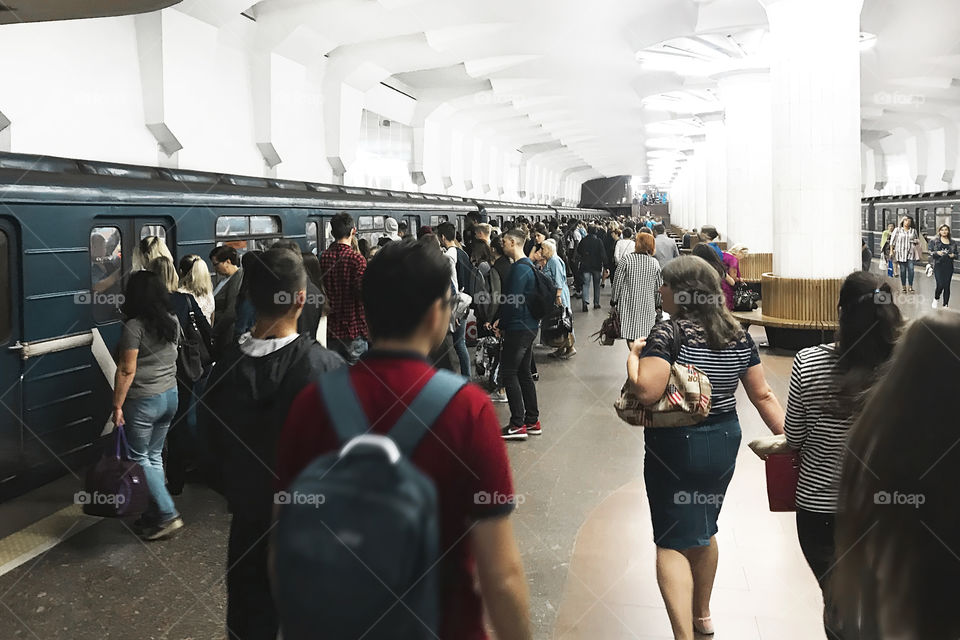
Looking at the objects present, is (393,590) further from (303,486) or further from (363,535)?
(303,486)

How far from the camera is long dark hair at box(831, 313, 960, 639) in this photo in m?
1.23

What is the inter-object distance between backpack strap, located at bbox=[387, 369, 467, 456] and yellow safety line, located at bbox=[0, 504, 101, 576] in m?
3.97

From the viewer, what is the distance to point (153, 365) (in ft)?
16.1

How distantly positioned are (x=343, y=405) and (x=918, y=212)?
26.8 metres

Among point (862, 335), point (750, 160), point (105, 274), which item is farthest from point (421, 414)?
point (750, 160)

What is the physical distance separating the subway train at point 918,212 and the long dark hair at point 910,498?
62.8 feet

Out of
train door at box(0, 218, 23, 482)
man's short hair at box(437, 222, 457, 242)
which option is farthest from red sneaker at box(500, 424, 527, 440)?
train door at box(0, 218, 23, 482)

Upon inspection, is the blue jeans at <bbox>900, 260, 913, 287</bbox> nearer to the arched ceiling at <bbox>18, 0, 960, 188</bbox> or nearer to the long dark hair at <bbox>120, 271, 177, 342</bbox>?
the arched ceiling at <bbox>18, 0, 960, 188</bbox>

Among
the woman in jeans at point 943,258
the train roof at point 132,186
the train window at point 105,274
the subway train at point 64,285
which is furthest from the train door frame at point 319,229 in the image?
the woman in jeans at point 943,258

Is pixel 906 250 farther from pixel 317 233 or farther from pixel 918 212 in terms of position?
pixel 317 233

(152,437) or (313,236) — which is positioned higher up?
(313,236)

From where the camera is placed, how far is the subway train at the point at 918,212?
22047 mm

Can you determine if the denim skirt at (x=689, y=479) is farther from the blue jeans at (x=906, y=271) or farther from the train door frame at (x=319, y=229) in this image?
the blue jeans at (x=906, y=271)

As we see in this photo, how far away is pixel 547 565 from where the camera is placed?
173 inches
